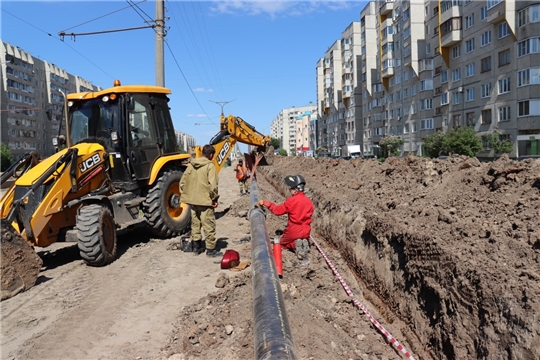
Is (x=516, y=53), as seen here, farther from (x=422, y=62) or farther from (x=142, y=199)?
(x=142, y=199)

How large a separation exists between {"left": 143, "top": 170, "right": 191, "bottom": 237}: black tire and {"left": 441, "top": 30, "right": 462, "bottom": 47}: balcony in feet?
128

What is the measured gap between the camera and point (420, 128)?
1930 inches

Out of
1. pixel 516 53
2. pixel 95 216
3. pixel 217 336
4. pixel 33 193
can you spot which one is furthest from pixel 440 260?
pixel 516 53

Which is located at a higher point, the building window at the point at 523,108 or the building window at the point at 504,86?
the building window at the point at 504,86

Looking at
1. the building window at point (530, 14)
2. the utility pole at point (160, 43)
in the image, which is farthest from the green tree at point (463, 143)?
the utility pole at point (160, 43)

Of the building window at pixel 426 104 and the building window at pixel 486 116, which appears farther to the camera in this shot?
the building window at pixel 426 104

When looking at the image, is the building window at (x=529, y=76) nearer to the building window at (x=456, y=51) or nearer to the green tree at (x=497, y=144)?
the green tree at (x=497, y=144)

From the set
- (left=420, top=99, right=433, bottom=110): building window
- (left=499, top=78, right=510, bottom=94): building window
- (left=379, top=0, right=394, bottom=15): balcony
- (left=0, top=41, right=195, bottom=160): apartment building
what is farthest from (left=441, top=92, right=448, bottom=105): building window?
(left=0, top=41, right=195, bottom=160): apartment building

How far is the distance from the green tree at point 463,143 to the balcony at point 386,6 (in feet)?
91.0

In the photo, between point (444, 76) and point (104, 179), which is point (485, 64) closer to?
point (444, 76)

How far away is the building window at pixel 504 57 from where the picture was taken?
34344mm

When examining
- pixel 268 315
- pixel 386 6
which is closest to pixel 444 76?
pixel 386 6

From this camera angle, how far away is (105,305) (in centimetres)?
538

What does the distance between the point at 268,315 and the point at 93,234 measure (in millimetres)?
4489
